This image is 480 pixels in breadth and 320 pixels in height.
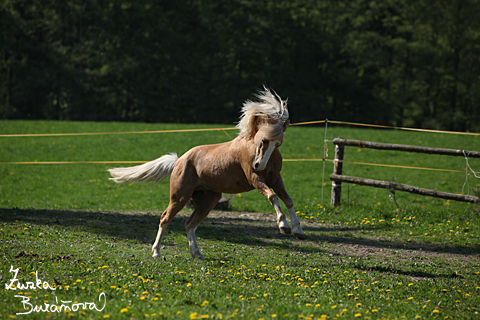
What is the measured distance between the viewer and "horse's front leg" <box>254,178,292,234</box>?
479 centimetres

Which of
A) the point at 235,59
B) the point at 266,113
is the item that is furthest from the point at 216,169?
the point at 235,59

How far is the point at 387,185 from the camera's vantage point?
9.22 meters

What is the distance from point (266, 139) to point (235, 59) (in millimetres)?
40188

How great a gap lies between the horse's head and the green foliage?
34920 millimetres

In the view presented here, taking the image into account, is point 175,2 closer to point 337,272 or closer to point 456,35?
point 456,35

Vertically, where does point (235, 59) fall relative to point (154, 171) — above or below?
above

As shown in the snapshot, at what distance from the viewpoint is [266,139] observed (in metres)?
5.02

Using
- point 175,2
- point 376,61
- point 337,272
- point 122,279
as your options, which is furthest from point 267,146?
point 175,2

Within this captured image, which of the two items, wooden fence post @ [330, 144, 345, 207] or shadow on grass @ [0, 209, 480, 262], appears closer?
shadow on grass @ [0, 209, 480, 262]
